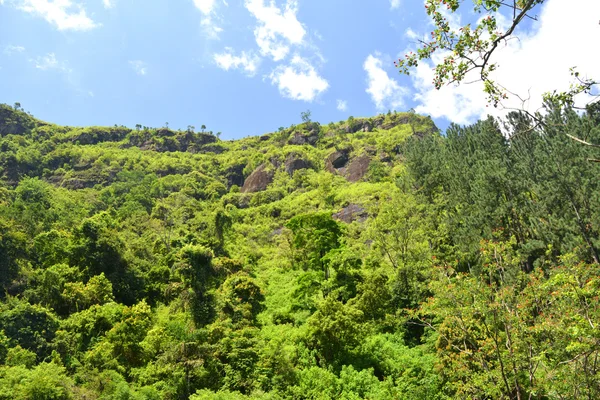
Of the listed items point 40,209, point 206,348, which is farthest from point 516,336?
point 40,209

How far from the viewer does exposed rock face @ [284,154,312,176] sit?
74625 mm

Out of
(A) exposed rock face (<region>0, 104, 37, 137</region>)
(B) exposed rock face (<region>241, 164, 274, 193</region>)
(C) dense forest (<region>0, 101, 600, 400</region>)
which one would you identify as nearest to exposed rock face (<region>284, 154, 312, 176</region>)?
(B) exposed rock face (<region>241, 164, 274, 193</region>)

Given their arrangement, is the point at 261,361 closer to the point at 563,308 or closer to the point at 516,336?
the point at 516,336

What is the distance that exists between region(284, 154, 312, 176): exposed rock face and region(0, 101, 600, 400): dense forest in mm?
28994

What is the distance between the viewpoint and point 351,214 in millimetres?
47344

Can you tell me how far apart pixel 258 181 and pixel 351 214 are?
100 feet

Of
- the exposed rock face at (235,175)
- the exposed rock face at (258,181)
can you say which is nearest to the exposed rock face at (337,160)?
the exposed rock face at (258,181)

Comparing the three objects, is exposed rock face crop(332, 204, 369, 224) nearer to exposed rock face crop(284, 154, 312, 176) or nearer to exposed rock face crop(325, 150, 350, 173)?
exposed rock face crop(325, 150, 350, 173)

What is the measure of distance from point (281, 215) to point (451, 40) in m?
50.3

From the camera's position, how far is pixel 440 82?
588cm

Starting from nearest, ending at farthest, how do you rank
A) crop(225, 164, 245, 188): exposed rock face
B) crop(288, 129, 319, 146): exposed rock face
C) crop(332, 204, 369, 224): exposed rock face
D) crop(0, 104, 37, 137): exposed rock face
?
crop(332, 204, 369, 224): exposed rock face → crop(225, 164, 245, 188): exposed rock face → crop(0, 104, 37, 137): exposed rock face → crop(288, 129, 319, 146): exposed rock face

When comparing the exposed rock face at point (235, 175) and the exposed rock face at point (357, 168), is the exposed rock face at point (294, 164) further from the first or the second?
the exposed rock face at point (235, 175)

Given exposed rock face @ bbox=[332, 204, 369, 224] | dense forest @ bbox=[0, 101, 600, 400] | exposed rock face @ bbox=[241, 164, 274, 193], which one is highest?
exposed rock face @ bbox=[241, 164, 274, 193]

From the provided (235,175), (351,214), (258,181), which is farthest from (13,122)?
(351,214)
